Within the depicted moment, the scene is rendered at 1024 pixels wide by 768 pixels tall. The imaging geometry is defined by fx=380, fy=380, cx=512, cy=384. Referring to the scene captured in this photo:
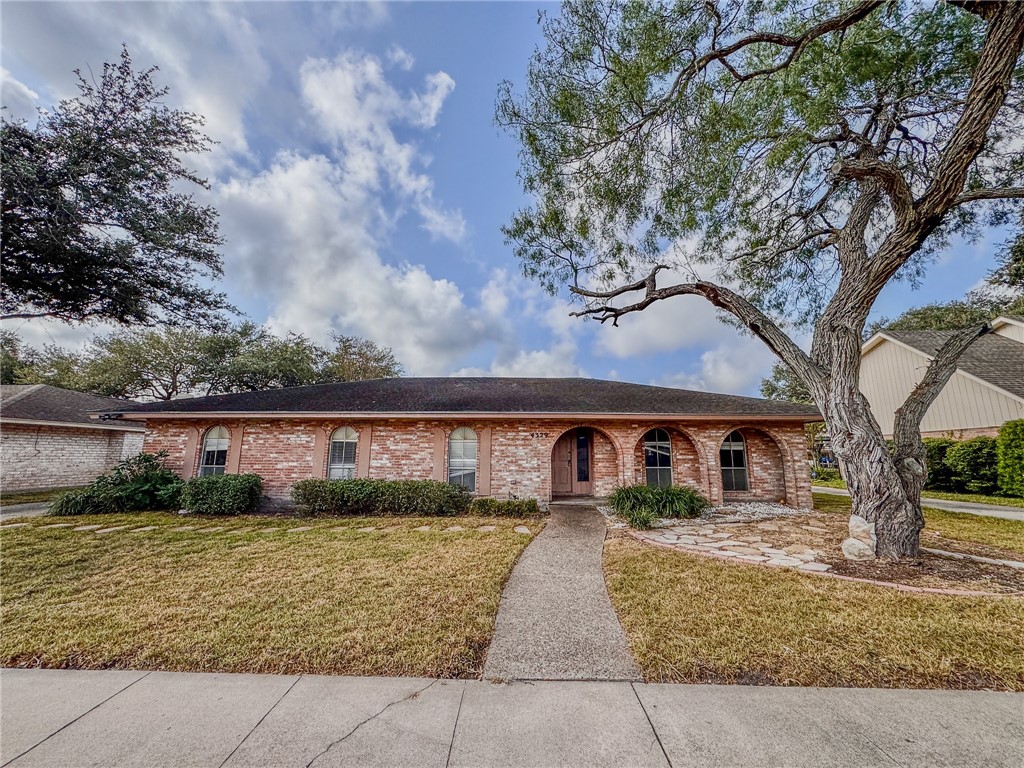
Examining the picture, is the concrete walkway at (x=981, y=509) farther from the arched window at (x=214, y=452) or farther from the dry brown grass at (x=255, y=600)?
the arched window at (x=214, y=452)

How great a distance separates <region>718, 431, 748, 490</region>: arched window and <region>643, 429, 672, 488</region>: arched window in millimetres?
1419

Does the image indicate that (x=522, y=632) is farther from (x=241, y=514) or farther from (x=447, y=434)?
(x=241, y=514)

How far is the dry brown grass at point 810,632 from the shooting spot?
271 cm

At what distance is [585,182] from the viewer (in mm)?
7270

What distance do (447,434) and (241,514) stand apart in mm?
4963

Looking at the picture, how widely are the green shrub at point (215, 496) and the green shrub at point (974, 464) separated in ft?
69.4

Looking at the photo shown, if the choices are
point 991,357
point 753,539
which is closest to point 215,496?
point 753,539

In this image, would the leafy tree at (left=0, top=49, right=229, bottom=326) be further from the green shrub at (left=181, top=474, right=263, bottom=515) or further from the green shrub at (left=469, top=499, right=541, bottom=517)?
the green shrub at (left=469, top=499, right=541, bottom=517)

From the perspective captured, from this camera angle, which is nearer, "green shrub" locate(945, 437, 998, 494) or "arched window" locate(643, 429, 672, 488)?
"arched window" locate(643, 429, 672, 488)

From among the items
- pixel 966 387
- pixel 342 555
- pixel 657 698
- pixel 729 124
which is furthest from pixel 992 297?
pixel 342 555

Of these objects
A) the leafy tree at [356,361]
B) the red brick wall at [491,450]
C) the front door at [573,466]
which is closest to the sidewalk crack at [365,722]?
the red brick wall at [491,450]

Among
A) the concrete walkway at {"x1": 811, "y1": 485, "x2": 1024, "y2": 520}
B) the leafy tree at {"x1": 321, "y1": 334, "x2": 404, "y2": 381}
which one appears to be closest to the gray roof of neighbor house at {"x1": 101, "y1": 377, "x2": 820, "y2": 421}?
the concrete walkway at {"x1": 811, "y1": 485, "x2": 1024, "y2": 520}

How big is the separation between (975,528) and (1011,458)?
6.57 m

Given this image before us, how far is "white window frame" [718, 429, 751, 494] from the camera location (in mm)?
10266
